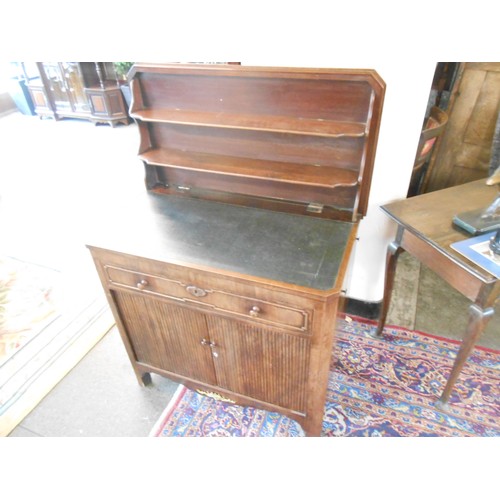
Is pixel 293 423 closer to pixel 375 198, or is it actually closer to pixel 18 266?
pixel 375 198

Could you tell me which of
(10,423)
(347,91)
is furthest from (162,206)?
(10,423)

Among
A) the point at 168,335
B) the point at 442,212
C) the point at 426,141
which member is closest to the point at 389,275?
the point at 442,212

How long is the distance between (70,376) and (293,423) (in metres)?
1.08

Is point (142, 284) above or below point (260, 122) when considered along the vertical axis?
below

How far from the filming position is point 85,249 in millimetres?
2389

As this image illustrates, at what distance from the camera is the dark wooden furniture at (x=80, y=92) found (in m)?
4.59

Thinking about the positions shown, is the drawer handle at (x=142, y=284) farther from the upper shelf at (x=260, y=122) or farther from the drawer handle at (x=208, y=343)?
the upper shelf at (x=260, y=122)

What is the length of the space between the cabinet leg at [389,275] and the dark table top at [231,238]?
15.8 inches

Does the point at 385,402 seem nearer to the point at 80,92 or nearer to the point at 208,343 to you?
the point at 208,343

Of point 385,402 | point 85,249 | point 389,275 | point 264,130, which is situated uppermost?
point 264,130

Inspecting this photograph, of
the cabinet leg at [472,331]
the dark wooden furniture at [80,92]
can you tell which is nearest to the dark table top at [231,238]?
the cabinet leg at [472,331]

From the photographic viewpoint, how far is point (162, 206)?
4.17 ft

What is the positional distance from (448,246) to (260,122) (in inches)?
29.3

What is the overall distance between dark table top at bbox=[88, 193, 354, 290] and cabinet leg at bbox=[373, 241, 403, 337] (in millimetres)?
400
